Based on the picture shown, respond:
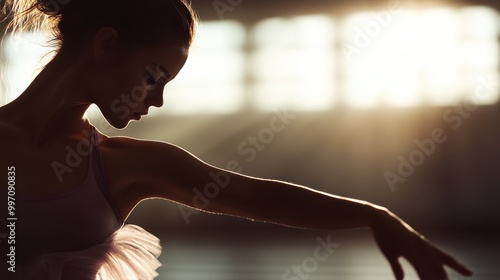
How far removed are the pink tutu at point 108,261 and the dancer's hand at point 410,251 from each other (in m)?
0.31

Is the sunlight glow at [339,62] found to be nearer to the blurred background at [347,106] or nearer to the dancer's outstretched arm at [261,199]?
the blurred background at [347,106]

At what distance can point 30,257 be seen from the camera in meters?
0.65

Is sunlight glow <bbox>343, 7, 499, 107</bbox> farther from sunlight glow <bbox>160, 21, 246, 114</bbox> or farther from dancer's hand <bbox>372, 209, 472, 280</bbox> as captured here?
dancer's hand <bbox>372, 209, 472, 280</bbox>

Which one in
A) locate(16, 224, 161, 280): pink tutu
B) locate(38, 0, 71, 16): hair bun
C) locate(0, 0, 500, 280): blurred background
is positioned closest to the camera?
locate(16, 224, 161, 280): pink tutu

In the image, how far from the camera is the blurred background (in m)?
5.59

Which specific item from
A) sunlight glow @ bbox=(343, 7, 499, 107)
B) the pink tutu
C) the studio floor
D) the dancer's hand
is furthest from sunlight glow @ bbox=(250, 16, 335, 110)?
the dancer's hand

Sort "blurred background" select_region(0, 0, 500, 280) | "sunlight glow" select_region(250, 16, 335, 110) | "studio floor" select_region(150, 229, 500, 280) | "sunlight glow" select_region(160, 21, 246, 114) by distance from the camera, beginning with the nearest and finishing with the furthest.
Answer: "studio floor" select_region(150, 229, 500, 280)
"blurred background" select_region(0, 0, 500, 280)
"sunlight glow" select_region(250, 16, 335, 110)
"sunlight glow" select_region(160, 21, 246, 114)

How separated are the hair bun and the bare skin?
0.19ft

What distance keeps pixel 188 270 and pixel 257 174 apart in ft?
9.88

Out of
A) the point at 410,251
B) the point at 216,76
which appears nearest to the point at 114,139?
the point at 410,251

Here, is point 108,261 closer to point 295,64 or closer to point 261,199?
point 261,199

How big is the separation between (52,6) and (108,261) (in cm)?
32

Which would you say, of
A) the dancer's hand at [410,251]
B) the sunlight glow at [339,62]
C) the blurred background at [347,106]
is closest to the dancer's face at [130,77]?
the dancer's hand at [410,251]

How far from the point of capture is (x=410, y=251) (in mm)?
513
